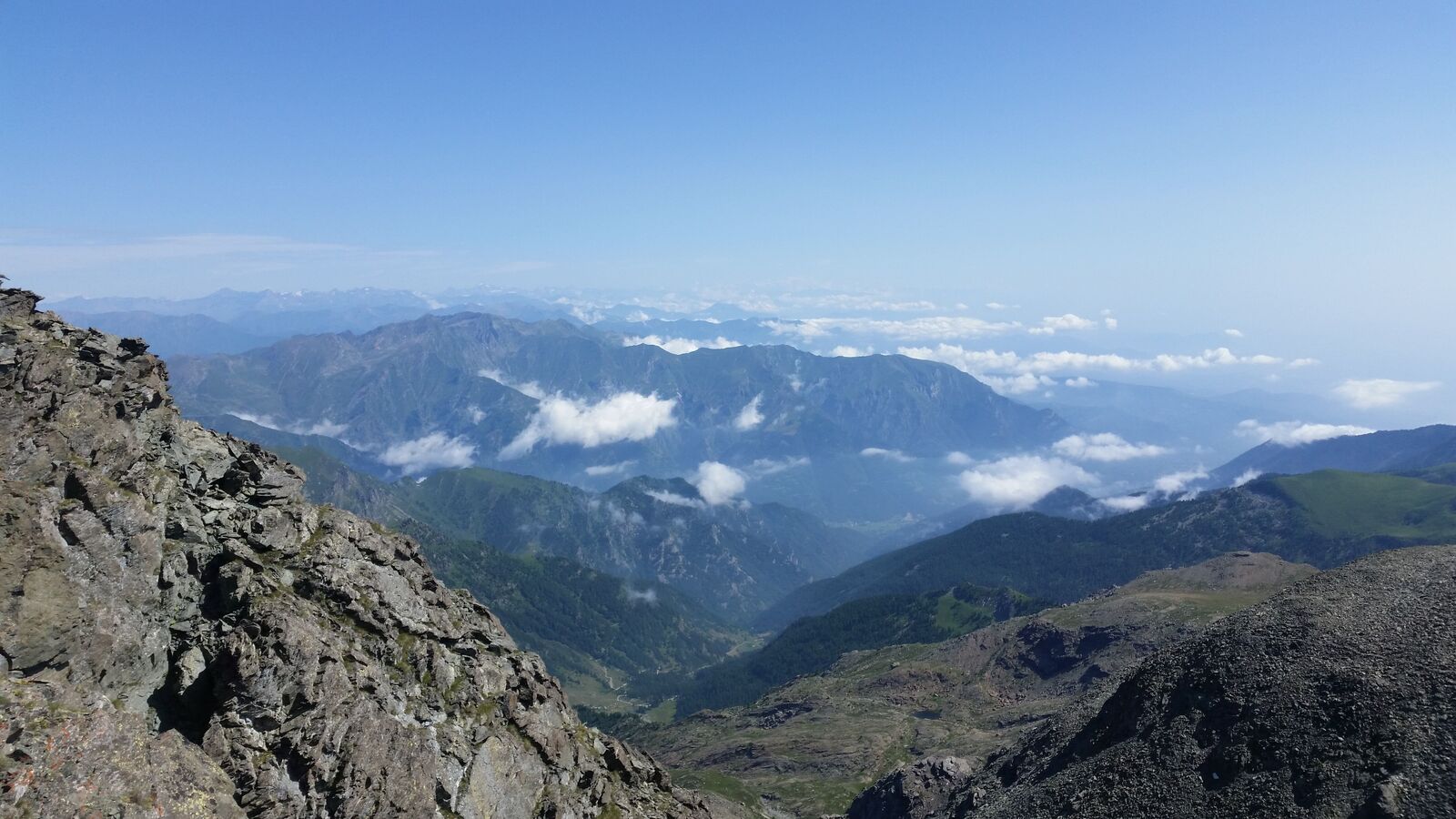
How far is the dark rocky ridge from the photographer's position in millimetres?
64375

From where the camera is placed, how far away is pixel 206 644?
52.3 metres

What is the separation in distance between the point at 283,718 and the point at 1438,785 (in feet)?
302

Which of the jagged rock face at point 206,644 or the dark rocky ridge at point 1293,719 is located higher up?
the jagged rock face at point 206,644

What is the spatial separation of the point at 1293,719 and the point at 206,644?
98.7 metres

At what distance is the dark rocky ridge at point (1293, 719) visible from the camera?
64.4m

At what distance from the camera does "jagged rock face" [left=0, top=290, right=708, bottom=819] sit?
1540 inches

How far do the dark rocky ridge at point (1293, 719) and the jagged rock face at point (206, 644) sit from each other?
184 ft

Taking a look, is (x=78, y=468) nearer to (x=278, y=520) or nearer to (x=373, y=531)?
(x=278, y=520)

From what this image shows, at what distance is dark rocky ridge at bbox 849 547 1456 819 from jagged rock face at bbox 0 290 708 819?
56.1 meters

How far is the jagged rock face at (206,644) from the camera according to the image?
39125 mm

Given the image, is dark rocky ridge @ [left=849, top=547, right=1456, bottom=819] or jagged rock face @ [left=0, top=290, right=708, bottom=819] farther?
dark rocky ridge @ [left=849, top=547, right=1456, bottom=819]

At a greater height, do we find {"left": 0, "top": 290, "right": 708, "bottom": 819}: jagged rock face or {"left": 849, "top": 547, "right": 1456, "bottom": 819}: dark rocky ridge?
{"left": 0, "top": 290, "right": 708, "bottom": 819}: jagged rock face

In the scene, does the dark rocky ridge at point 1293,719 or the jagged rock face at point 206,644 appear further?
the dark rocky ridge at point 1293,719

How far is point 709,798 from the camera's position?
14612 cm
